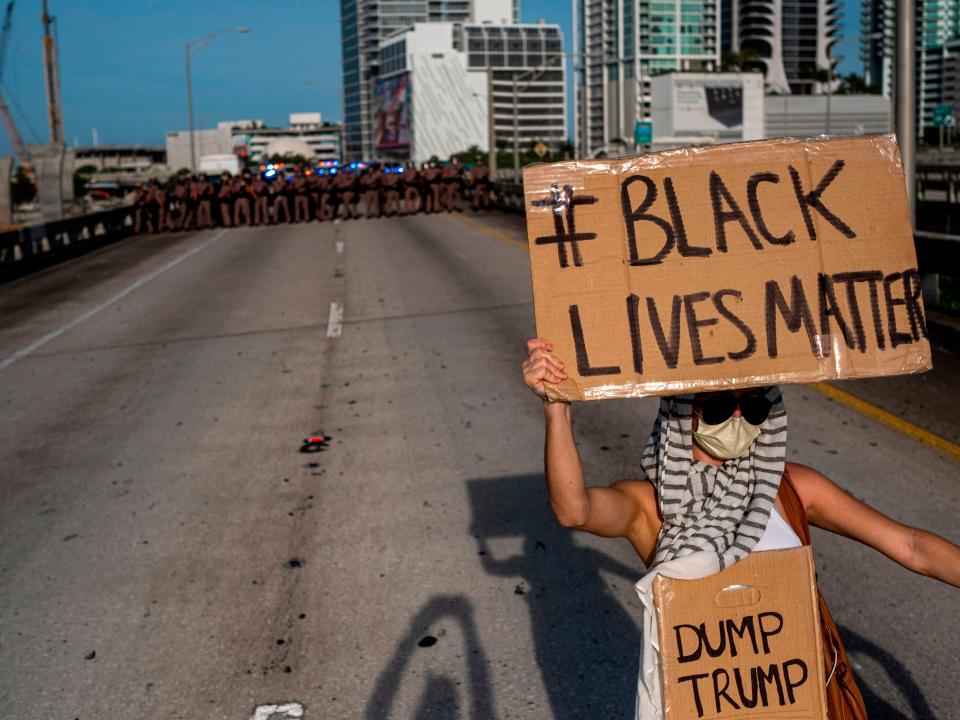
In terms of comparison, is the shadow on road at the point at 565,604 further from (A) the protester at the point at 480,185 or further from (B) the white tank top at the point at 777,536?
(A) the protester at the point at 480,185

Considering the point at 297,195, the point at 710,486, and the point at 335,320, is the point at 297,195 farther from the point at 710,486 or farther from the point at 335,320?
the point at 710,486

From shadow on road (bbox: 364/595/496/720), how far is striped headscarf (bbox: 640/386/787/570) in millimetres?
1853

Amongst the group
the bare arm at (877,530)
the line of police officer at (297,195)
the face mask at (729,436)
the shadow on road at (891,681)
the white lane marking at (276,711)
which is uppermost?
the line of police officer at (297,195)

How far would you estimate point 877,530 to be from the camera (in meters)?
3.23

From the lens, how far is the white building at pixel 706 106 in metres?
159

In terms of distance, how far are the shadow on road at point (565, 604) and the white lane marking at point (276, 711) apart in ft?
3.22

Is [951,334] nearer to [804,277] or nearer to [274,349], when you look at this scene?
[274,349]

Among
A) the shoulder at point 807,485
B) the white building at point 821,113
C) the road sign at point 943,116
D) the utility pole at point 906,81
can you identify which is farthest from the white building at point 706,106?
the shoulder at point 807,485

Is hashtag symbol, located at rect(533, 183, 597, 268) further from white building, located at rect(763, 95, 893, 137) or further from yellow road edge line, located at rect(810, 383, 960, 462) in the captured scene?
white building, located at rect(763, 95, 893, 137)

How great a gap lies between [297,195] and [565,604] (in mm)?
38130

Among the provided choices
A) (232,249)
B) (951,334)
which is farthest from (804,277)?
(232,249)

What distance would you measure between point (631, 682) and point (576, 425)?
4726 mm

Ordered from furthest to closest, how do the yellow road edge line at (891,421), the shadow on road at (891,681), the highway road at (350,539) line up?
the yellow road edge line at (891,421) < the highway road at (350,539) < the shadow on road at (891,681)

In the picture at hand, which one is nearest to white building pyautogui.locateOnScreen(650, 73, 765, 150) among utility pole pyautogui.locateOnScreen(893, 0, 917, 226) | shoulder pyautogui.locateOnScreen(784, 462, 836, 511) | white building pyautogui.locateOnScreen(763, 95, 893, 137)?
white building pyautogui.locateOnScreen(763, 95, 893, 137)
